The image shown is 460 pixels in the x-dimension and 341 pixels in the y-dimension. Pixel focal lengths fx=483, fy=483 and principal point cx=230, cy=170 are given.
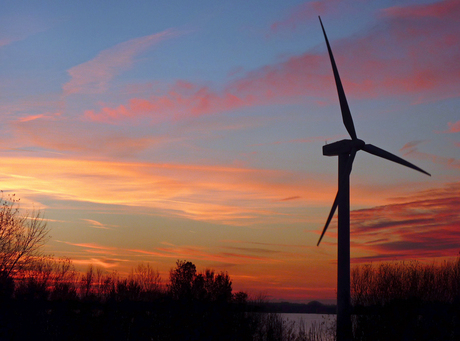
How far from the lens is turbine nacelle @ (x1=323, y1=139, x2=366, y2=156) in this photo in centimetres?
2786

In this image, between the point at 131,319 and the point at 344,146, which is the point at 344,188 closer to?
the point at 344,146

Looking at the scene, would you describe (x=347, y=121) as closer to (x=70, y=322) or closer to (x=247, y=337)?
(x=247, y=337)

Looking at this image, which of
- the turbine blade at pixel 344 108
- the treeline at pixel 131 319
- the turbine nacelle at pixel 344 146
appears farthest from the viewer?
the turbine blade at pixel 344 108

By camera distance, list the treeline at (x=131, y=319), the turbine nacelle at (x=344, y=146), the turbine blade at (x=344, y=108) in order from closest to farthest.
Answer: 1. the treeline at (x=131, y=319)
2. the turbine nacelle at (x=344, y=146)
3. the turbine blade at (x=344, y=108)

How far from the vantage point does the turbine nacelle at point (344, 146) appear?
2786 cm

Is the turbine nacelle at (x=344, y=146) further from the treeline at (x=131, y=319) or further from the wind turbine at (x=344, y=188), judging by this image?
the treeline at (x=131, y=319)

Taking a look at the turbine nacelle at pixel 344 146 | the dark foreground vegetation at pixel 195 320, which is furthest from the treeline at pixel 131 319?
the turbine nacelle at pixel 344 146

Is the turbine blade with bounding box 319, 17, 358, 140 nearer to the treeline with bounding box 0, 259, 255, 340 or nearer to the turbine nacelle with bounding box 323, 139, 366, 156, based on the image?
the turbine nacelle with bounding box 323, 139, 366, 156

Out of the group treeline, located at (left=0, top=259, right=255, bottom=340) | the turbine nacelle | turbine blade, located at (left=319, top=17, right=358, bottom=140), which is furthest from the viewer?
turbine blade, located at (left=319, top=17, right=358, bottom=140)

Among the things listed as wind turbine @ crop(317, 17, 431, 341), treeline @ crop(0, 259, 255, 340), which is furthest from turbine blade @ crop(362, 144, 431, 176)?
treeline @ crop(0, 259, 255, 340)

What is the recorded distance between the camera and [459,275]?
5666cm

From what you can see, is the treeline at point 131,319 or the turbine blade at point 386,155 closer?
the treeline at point 131,319

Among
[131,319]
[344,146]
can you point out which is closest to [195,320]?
[131,319]

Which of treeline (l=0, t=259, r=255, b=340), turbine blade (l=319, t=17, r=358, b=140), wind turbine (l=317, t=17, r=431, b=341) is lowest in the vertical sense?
treeline (l=0, t=259, r=255, b=340)
